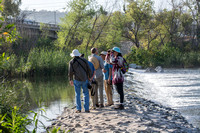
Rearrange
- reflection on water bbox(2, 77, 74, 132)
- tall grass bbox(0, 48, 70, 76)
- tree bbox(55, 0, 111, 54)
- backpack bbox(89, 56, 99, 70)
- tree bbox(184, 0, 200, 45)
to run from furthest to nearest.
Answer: tree bbox(184, 0, 200, 45), tree bbox(55, 0, 111, 54), tall grass bbox(0, 48, 70, 76), reflection on water bbox(2, 77, 74, 132), backpack bbox(89, 56, 99, 70)

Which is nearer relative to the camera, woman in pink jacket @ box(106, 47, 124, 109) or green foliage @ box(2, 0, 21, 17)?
woman in pink jacket @ box(106, 47, 124, 109)

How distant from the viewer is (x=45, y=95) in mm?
16484

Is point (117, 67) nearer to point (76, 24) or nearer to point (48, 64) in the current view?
point (48, 64)

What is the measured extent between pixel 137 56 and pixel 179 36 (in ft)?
32.8

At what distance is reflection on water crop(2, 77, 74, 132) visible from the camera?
36.0ft

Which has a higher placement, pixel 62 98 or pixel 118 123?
pixel 118 123

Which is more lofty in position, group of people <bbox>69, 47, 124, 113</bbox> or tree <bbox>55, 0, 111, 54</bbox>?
tree <bbox>55, 0, 111, 54</bbox>

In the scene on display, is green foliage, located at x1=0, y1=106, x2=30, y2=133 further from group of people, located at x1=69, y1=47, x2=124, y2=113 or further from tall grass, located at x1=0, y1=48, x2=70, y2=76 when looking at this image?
tall grass, located at x1=0, y1=48, x2=70, y2=76

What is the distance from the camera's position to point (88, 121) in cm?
878

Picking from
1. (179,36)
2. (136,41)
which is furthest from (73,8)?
(179,36)

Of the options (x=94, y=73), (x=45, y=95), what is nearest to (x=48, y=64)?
(x=45, y=95)

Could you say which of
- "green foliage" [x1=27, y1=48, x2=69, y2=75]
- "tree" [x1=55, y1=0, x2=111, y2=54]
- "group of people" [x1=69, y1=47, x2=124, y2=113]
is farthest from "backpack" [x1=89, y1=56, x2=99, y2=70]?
"tree" [x1=55, y1=0, x2=111, y2=54]

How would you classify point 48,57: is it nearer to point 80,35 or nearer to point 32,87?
point 32,87

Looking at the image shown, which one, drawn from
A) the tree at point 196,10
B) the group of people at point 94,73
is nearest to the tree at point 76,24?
the tree at point 196,10
